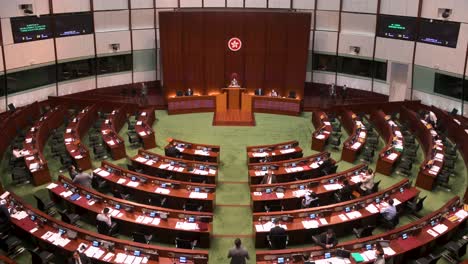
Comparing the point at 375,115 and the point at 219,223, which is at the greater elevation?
the point at 375,115

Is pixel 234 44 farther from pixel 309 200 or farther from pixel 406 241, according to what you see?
pixel 406 241

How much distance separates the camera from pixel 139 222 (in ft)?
37.7

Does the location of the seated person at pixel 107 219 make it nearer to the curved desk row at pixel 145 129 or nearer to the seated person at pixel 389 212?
the curved desk row at pixel 145 129

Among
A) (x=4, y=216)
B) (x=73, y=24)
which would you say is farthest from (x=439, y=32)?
(x=4, y=216)

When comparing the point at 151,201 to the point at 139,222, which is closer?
the point at 139,222

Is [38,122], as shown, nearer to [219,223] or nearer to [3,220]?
[3,220]

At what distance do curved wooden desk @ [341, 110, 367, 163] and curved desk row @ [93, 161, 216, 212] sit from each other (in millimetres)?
5912

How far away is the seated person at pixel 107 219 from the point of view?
11297 mm

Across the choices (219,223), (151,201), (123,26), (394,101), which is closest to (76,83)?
(123,26)

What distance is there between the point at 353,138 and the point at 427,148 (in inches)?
106

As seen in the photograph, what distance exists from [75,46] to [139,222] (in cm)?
1290

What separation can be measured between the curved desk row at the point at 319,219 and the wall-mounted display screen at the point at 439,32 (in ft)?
32.5

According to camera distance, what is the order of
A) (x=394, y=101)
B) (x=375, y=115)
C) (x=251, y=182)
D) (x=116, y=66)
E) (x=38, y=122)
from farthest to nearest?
(x=116, y=66), (x=394, y=101), (x=375, y=115), (x=38, y=122), (x=251, y=182)

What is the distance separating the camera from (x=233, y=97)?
21953mm
